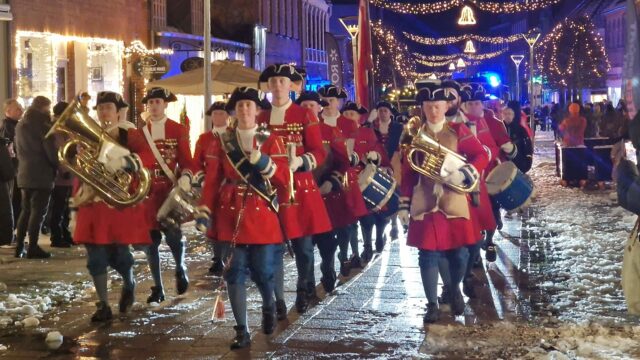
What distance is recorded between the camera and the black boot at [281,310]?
8868 mm

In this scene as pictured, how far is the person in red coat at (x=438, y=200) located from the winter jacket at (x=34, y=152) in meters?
5.78

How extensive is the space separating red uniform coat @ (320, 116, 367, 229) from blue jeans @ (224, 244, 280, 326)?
2.45 m

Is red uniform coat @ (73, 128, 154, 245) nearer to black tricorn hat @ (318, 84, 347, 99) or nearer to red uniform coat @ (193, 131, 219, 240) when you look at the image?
red uniform coat @ (193, 131, 219, 240)

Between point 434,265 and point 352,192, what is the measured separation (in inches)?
92.8

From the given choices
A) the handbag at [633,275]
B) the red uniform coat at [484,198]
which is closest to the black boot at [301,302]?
the red uniform coat at [484,198]

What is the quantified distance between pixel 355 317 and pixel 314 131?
1.62 m

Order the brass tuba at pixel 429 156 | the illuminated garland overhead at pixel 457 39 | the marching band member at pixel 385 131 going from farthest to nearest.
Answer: the illuminated garland overhead at pixel 457 39
the marching band member at pixel 385 131
the brass tuba at pixel 429 156

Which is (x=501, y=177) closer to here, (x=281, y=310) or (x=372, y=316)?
(x=372, y=316)

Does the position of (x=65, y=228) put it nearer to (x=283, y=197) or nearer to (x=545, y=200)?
(x=283, y=197)

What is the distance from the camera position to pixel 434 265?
28.5 ft

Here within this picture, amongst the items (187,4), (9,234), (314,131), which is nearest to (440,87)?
(314,131)

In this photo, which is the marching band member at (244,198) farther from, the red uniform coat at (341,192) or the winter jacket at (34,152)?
the winter jacket at (34,152)

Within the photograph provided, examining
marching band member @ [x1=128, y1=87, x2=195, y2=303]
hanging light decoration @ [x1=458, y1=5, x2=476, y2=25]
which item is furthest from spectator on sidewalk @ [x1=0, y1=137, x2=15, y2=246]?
hanging light decoration @ [x1=458, y1=5, x2=476, y2=25]

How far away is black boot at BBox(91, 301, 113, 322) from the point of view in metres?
8.88
